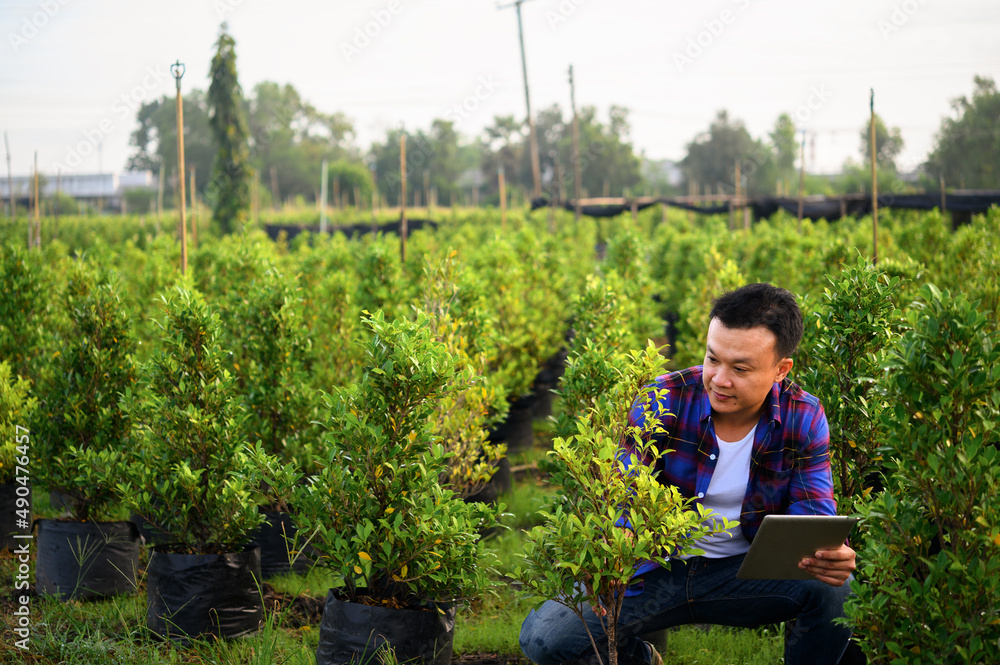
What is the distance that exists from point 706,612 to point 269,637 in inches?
66.2

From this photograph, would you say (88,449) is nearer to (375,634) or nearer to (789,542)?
(375,634)

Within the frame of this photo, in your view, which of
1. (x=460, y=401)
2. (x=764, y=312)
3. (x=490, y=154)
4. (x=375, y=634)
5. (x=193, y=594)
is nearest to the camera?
(x=764, y=312)

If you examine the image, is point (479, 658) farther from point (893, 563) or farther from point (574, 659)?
point (893, 563)

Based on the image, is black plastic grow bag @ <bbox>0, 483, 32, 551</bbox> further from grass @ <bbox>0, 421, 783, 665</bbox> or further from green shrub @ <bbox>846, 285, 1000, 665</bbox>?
green shrub @ <bbox>846, 285, 1000, 665</bbox>

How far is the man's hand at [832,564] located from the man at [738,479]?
208 mm

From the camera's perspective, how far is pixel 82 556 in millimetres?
4035

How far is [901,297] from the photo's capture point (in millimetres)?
5336

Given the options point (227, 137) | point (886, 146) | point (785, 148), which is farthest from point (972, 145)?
point (227, 137)

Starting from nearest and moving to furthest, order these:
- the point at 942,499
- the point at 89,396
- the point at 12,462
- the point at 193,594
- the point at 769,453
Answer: the point at 942,499 → the point at 769,453 → the point at 193,594 → the point at 89,396 → the point at 12,462

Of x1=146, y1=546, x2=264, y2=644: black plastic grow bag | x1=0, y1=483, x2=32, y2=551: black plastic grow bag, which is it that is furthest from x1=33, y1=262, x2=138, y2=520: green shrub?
x1=146, y1=546, x2=264, y2=644: black plastic grow bag

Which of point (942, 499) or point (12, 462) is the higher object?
point (942, 499)

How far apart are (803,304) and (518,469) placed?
322cm

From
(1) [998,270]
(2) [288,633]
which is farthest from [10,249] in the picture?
(1) [998,270]

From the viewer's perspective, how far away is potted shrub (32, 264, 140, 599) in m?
4.11
